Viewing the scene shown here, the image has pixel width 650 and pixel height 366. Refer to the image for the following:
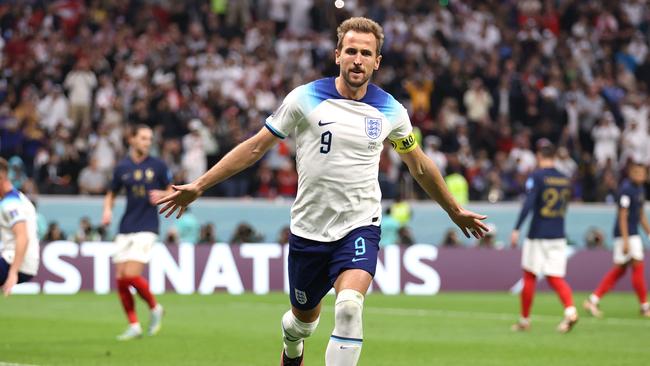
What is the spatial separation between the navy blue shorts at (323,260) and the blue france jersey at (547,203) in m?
8.39

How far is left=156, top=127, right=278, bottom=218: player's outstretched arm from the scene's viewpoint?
27.9ft

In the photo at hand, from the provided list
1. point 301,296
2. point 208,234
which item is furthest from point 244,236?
point 301,296

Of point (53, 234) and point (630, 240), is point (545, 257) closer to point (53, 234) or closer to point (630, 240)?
point (630, 240)

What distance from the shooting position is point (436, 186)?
946 cm

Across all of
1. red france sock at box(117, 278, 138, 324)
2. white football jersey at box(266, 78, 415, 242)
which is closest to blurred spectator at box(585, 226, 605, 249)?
red france sock at box(117, 278, 138, 324)

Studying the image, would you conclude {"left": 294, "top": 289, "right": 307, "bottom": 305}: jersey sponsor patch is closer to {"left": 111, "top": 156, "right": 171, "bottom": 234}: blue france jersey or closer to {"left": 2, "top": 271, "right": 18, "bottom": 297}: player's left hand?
{"left": 2, "top": 271, "right": 18, "bottom": 297}: player's left hand

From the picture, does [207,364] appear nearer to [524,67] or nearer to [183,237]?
[183,237]

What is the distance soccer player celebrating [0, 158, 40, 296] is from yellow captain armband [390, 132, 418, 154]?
447 centimetres

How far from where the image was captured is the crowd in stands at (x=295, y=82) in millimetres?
27719

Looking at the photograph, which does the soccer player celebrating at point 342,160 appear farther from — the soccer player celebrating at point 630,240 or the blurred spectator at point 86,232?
the blurred spectator at point 86,232

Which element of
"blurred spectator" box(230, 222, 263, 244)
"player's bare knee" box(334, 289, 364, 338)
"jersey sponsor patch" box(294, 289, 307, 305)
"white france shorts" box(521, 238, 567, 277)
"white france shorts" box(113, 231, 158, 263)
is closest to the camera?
"player's bare knee" box(334, 289, 364, 338)

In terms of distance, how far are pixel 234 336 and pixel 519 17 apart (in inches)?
881

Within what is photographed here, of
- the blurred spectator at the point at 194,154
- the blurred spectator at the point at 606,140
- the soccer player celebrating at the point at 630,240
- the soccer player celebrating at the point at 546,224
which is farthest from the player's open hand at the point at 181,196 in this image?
the blurred spectator at the point at 606,140

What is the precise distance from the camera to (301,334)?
32.4 ft
